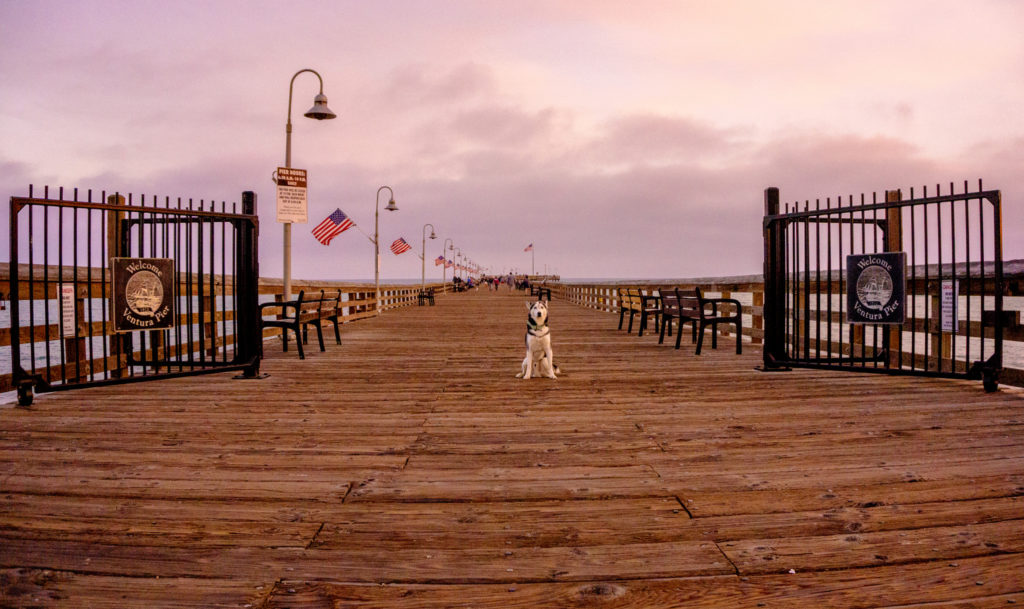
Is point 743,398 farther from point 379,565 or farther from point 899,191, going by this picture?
point 379,565

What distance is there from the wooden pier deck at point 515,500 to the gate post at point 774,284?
1449mm

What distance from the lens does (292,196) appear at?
9.76 metres

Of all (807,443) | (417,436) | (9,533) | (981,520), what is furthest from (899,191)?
(9,533)

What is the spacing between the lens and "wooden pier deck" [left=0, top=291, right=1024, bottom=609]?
1837 mm

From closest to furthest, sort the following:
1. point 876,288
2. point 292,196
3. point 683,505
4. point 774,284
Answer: point 683,505
point 876,288
point 774,284
point 292,196

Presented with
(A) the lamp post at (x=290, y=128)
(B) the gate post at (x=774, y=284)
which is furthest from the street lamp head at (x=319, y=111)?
(B) the gate post at (x=774, y=284)

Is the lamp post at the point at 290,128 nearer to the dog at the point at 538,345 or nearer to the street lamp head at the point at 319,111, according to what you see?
the street lamp head at the point at 319,111

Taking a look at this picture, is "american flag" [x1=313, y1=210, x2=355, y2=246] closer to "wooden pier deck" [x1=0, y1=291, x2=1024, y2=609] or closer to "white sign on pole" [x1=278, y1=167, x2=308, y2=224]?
"white sign on pole" [x1=278, y1=167, x2=308, y2=224]

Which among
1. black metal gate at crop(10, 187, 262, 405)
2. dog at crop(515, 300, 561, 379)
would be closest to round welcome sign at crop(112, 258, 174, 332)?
black metal gate at crop(10, 187, 262, 405)

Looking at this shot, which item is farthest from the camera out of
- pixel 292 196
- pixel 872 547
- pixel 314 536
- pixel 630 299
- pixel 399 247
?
pixel 399 247

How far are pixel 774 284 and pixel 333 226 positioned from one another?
1265 centimetres

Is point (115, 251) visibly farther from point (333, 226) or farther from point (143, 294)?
point (333, 226)

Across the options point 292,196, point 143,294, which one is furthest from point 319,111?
point 143,294

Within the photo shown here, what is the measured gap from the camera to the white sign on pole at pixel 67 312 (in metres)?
4.99
